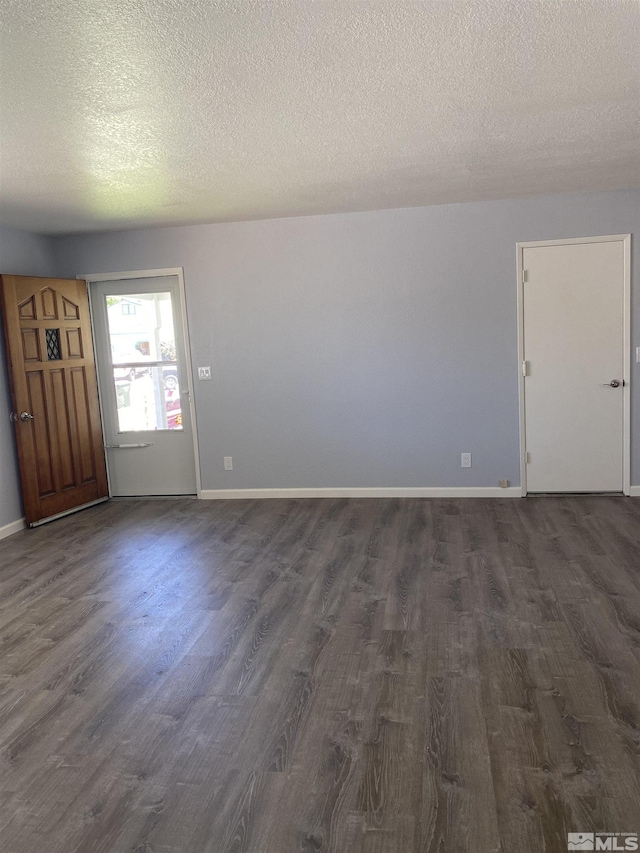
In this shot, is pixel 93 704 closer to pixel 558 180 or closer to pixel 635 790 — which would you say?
pixel 635 790

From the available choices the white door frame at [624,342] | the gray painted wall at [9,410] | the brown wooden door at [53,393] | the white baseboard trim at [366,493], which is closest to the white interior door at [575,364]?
the white door frame at [624,342]

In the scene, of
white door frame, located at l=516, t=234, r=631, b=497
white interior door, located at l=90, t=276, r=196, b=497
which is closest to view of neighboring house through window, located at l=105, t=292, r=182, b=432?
white interior door, located at l=90, t=276, r=196, b=497

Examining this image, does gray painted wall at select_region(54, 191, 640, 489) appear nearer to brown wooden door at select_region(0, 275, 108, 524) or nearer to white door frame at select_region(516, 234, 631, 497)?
white door frame at select_region(516, 234, 631, 497)

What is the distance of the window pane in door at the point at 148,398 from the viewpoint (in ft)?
20.1

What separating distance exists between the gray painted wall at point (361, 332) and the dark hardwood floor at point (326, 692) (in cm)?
111

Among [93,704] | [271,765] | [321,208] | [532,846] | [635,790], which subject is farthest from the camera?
[321,208]

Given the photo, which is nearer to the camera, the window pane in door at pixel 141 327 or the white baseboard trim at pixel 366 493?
the white baseboard trim at pixel 366 493

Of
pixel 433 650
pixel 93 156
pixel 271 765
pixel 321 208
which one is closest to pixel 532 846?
pixel 271 765

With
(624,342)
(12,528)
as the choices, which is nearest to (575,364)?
(624,342)

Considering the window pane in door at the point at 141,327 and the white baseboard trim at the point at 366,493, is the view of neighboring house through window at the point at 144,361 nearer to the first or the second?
the window pane in door at the point at 141,327

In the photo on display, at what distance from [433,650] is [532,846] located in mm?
1188

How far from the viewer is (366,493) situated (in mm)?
5844

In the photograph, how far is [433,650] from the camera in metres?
3.03

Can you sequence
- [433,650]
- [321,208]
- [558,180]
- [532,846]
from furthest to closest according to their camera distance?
[321,208], [558,180], [433,650], [532,846]
